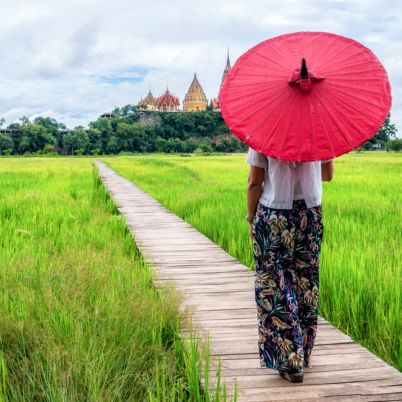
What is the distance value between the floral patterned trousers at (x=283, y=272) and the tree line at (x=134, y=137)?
6858 cm

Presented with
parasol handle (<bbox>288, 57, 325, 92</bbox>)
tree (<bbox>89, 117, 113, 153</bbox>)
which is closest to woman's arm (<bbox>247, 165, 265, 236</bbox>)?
parasol handle (<bbox>288, 57, 325, 92</bbox>)

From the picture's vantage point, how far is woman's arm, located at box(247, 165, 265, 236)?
2104 mm

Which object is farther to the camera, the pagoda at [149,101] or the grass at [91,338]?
the pagoda at [149,101]

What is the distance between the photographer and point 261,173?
2104 mm

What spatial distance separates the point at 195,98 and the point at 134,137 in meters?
29.1

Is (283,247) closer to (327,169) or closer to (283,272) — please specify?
(283,272)

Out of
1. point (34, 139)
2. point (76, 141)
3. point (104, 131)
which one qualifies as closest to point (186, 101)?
point (104, 131)

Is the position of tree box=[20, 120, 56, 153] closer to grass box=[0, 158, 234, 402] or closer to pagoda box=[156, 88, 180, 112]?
pagoda box=[156, 88, 180, 112]

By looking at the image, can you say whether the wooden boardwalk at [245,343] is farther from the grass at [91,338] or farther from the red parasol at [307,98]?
the red parasol at [307,98]

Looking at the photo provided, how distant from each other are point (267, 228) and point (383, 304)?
110 cm

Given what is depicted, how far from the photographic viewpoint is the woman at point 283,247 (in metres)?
2.07

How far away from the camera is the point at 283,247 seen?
6.88 feet

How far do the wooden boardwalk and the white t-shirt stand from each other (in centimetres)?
64

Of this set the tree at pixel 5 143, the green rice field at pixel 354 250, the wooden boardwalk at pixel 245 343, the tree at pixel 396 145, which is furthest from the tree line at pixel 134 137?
the wooden boardwalk at pixel 245 343
